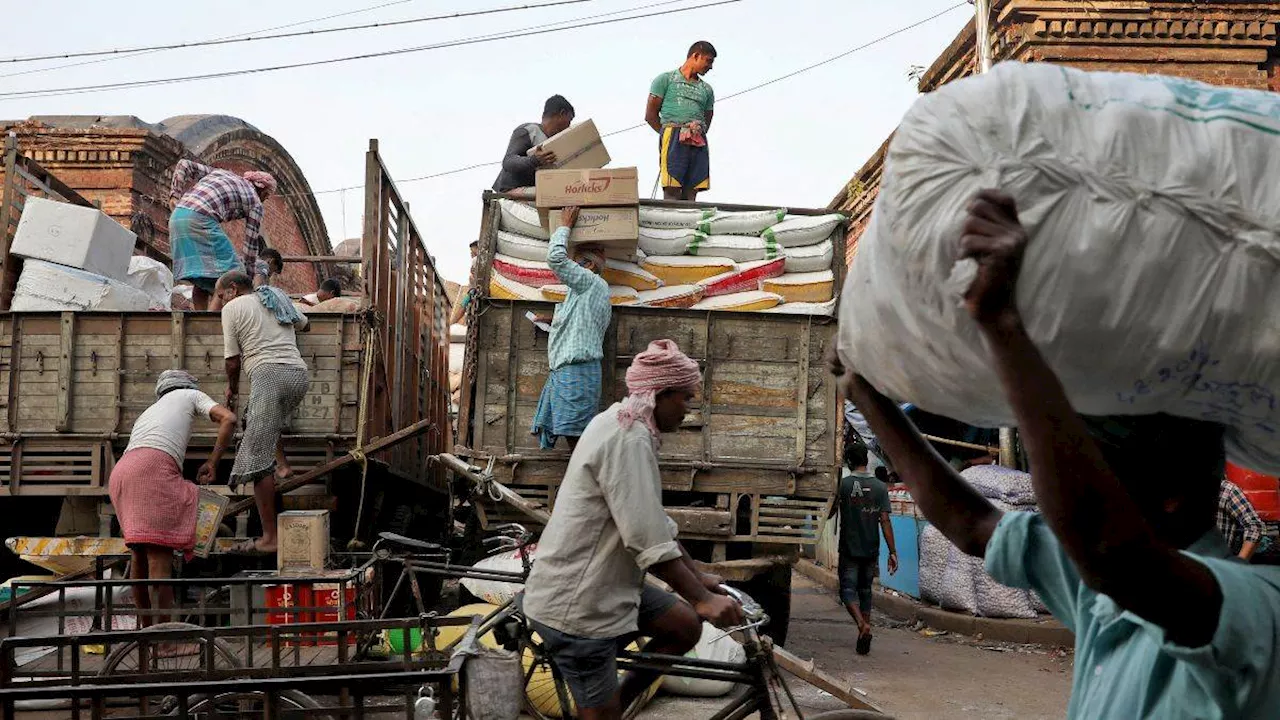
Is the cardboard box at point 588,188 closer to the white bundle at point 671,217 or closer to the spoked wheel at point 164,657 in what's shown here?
the white bundle at point 671,217

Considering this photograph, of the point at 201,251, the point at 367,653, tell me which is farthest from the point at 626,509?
the point at 201,251

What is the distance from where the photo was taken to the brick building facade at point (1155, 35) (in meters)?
9.98

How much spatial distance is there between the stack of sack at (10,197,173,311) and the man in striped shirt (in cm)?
375

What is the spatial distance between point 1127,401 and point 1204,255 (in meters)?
0.20

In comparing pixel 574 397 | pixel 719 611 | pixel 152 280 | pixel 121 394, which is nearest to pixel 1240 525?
pixel 574 397

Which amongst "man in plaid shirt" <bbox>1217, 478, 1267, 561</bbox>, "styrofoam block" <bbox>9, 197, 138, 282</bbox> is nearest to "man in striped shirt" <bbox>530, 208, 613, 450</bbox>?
"man in plaid shirt" <bbox>1217, 478, 1267, 561</bbox>

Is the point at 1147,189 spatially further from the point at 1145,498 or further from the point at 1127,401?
the point at 1145,498

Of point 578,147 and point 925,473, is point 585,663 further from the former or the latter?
point 578,147

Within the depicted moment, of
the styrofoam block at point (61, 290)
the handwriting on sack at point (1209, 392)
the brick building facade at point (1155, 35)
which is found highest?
the brick building facade at point (1155, 35)

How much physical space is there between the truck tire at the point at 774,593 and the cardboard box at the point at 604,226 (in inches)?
92.7

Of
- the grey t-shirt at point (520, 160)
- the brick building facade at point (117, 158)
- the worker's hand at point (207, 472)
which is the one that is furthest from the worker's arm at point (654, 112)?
the brick building facade at point (117, 158)

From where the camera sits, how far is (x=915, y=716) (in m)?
6.11

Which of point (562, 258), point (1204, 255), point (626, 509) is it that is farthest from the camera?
point (562, 258)

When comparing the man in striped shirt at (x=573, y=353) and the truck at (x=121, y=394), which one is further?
the truck at (x=121, y=394)
